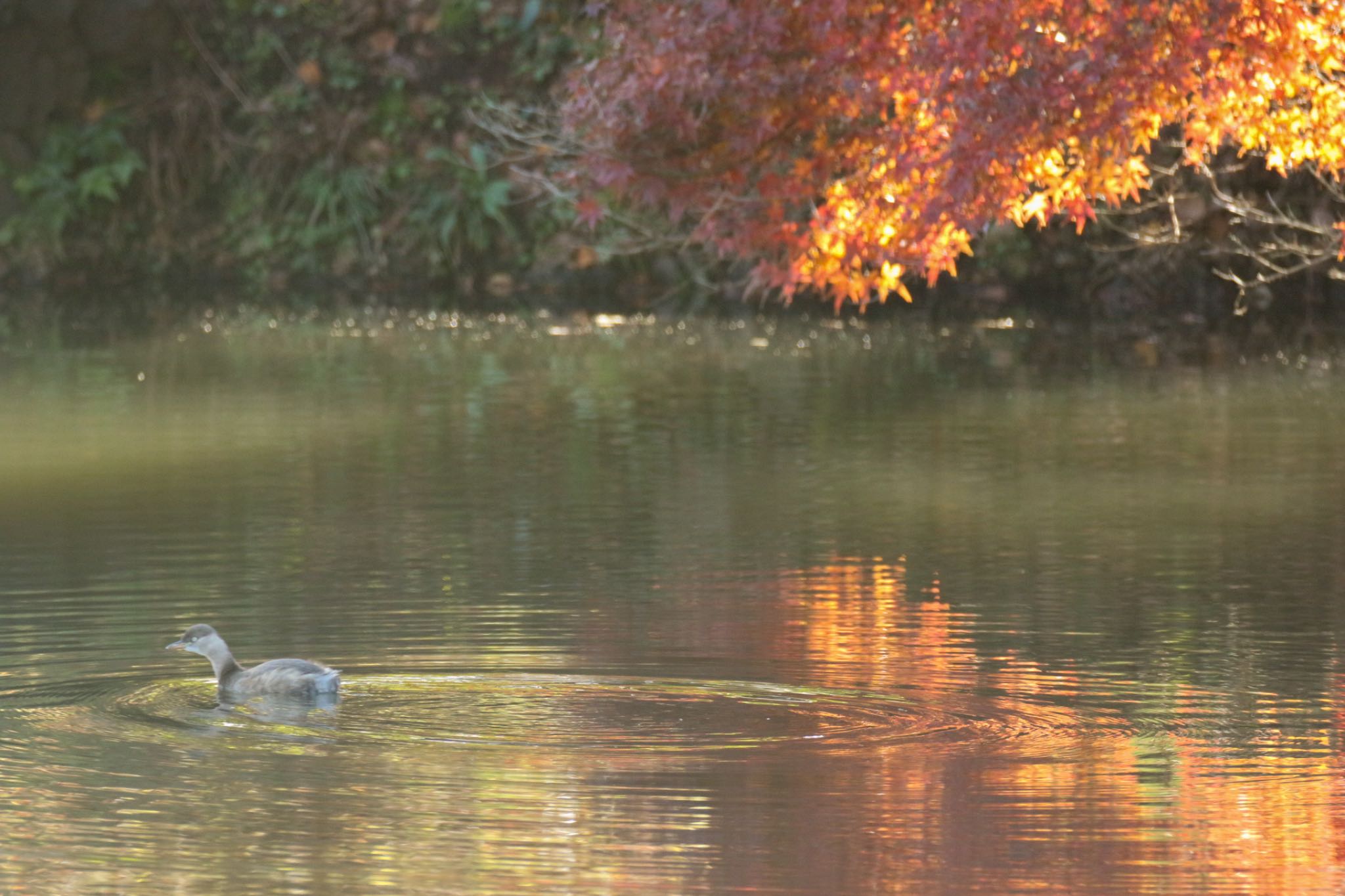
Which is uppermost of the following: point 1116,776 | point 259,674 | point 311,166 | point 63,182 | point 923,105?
point 311,166

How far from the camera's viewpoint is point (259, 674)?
834cm

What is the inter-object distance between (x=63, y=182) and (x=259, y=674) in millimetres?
25160

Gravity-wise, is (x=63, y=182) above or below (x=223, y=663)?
above

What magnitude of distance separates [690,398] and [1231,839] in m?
11.8

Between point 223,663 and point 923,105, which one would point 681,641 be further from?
point 923,105

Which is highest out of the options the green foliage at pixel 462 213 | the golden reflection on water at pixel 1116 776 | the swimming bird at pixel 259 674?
the green foliage at pixel 462 213

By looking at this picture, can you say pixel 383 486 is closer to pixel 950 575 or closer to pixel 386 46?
pixel 950 575

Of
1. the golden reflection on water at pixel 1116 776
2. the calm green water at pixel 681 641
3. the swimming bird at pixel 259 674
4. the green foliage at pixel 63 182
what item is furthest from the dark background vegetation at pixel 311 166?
the swimming bird at pixel 259 674

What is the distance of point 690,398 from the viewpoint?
A: 18484 millimetres

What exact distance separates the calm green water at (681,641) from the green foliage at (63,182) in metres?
14.4

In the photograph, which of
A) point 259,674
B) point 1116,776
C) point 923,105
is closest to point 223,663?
point 259,674

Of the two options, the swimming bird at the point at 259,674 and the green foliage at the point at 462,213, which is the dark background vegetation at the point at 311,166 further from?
the swimming bird at the point at 259,674

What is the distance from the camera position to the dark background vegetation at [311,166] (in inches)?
1192

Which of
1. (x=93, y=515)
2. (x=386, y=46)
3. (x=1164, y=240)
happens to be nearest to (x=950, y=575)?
(x=93, y=515)
